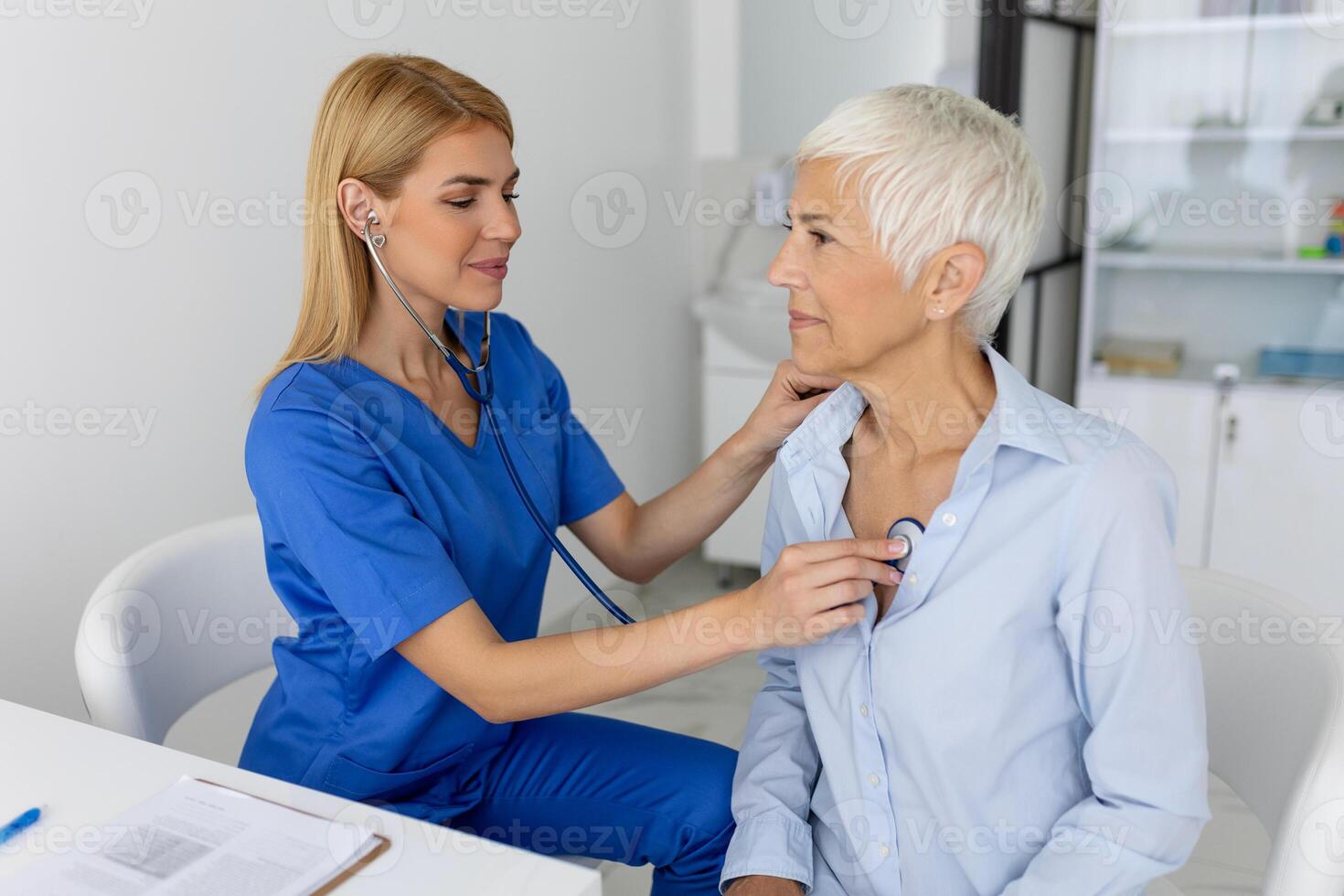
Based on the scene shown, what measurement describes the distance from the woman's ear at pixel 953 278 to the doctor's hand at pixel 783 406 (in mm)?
212

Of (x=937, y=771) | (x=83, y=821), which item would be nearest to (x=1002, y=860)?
(x=937, y=771)

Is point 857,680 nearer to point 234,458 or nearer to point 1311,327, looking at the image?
point 234,458

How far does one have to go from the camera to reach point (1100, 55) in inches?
110

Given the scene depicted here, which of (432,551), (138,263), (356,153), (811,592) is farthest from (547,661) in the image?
(138,263)

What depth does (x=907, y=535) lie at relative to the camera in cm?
111

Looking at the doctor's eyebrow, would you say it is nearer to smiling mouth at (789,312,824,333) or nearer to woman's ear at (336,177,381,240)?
woman's ear at (336,177,381,240)

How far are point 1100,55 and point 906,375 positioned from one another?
80.4 inches

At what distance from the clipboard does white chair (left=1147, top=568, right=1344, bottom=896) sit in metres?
0.71

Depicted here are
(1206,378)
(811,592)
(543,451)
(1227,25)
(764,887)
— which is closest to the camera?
(811,592)

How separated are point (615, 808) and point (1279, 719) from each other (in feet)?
2.32

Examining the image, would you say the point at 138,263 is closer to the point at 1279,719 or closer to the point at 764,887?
the point at 764,887

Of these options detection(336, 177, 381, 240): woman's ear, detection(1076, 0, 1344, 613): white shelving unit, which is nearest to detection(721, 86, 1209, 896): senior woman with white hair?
detection(336, 177, 381, 240): woman's ear

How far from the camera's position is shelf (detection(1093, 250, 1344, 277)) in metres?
2.82

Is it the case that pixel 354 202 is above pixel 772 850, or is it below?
above
